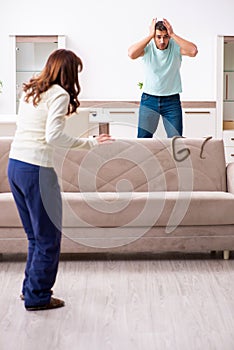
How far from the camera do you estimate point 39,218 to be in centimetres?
319

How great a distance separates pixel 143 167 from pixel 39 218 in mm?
1618

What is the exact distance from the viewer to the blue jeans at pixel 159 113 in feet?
16.6

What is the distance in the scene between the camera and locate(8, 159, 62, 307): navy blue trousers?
3152 mm

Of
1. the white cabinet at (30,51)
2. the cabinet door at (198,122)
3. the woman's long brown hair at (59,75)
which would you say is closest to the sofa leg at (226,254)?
the woman's long brown hair at (59,75)

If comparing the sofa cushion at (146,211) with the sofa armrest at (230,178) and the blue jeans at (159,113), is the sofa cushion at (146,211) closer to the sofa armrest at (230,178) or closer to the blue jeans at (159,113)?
the sofa armrest at (230,178)

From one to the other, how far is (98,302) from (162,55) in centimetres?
226

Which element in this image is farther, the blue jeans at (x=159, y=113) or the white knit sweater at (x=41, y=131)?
the blue jeans at (x=159, y=113)

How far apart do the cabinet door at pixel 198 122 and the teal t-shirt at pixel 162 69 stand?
8.84ft

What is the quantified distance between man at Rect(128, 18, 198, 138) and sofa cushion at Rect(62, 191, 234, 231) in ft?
3.05

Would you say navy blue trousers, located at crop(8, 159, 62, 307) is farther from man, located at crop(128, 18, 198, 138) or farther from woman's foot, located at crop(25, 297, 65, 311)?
man, located at crop(128, 18, 198, 138)

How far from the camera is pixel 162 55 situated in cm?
509

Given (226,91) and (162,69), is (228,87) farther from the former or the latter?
(162,69)

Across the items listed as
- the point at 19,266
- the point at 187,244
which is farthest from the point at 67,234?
the point at 187,244

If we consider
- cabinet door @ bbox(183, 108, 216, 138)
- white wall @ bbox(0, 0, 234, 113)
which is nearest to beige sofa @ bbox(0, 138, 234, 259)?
cabinet door @ bbox(183, 108, 216, 138)
